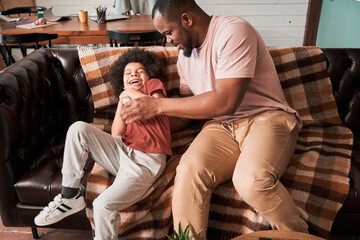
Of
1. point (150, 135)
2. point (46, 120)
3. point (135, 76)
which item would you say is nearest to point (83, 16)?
point (46, 120)

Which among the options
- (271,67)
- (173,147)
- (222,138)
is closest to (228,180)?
(222,138)

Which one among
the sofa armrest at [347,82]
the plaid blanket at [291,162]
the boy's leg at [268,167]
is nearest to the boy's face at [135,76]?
the plaid blanket at [291,162]

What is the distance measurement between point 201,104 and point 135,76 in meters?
0.45

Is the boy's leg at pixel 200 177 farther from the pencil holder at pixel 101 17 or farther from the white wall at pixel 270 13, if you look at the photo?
the white wall at pixel 270 13

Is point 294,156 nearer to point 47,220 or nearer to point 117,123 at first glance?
point 117,123

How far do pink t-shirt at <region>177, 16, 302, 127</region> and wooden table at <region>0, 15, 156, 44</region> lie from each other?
4.94 ft

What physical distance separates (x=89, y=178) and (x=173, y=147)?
1.60 ft

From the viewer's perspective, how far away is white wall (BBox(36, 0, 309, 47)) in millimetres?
4910

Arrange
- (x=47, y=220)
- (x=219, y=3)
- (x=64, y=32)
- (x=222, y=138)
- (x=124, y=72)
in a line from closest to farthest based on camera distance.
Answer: (x=47, y=220), (x=222, y=138), (x=124, y=72), (x=64, y=32), (x=219, y=3)

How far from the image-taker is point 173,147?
1.79 m

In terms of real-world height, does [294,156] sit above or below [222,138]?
below

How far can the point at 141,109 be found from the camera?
1.49m

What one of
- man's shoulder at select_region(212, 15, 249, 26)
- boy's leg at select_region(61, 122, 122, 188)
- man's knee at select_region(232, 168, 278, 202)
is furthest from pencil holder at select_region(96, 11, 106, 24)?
man's knee at select_region(232, 168, 278, 202)

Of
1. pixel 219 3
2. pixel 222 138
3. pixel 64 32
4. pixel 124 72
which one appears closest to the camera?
pixel 222 138
